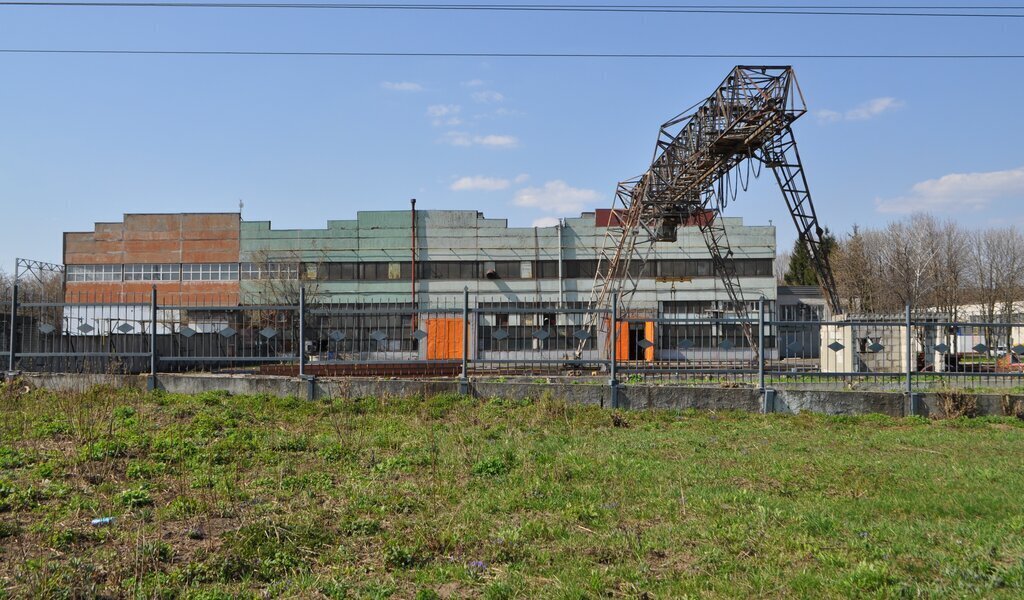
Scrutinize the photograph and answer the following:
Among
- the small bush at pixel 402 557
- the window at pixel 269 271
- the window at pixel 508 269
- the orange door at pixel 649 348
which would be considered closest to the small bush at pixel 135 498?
the small bush at pixel 402 557

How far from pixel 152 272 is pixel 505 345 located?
43.6 meters

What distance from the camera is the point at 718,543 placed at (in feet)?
17.0

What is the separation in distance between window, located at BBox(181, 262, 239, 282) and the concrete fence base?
3868 cm

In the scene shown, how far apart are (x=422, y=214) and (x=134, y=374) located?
36.0 metres

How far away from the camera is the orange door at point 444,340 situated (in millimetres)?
14438

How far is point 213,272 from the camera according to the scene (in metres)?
50.7

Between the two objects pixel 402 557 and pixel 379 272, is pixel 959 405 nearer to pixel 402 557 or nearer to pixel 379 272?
pixel 402 557

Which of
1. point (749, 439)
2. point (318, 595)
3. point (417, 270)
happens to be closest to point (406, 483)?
point (318, 595)

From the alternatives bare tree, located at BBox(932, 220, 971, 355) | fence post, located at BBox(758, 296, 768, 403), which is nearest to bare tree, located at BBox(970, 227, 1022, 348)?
bare tree, located at BBox(932, 220, 971, 355)

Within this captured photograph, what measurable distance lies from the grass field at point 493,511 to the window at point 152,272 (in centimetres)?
4367

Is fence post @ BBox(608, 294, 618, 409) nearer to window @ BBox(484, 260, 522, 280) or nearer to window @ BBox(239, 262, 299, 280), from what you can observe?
window @ BBox(484, 260, 522, 280)

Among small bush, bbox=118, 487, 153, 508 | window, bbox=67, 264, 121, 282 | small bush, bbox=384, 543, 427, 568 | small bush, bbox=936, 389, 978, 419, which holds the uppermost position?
window, bbox=67, 264, 121, 282

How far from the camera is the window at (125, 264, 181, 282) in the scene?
50.9m

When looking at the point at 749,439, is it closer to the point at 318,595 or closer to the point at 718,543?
the point at 718,543
